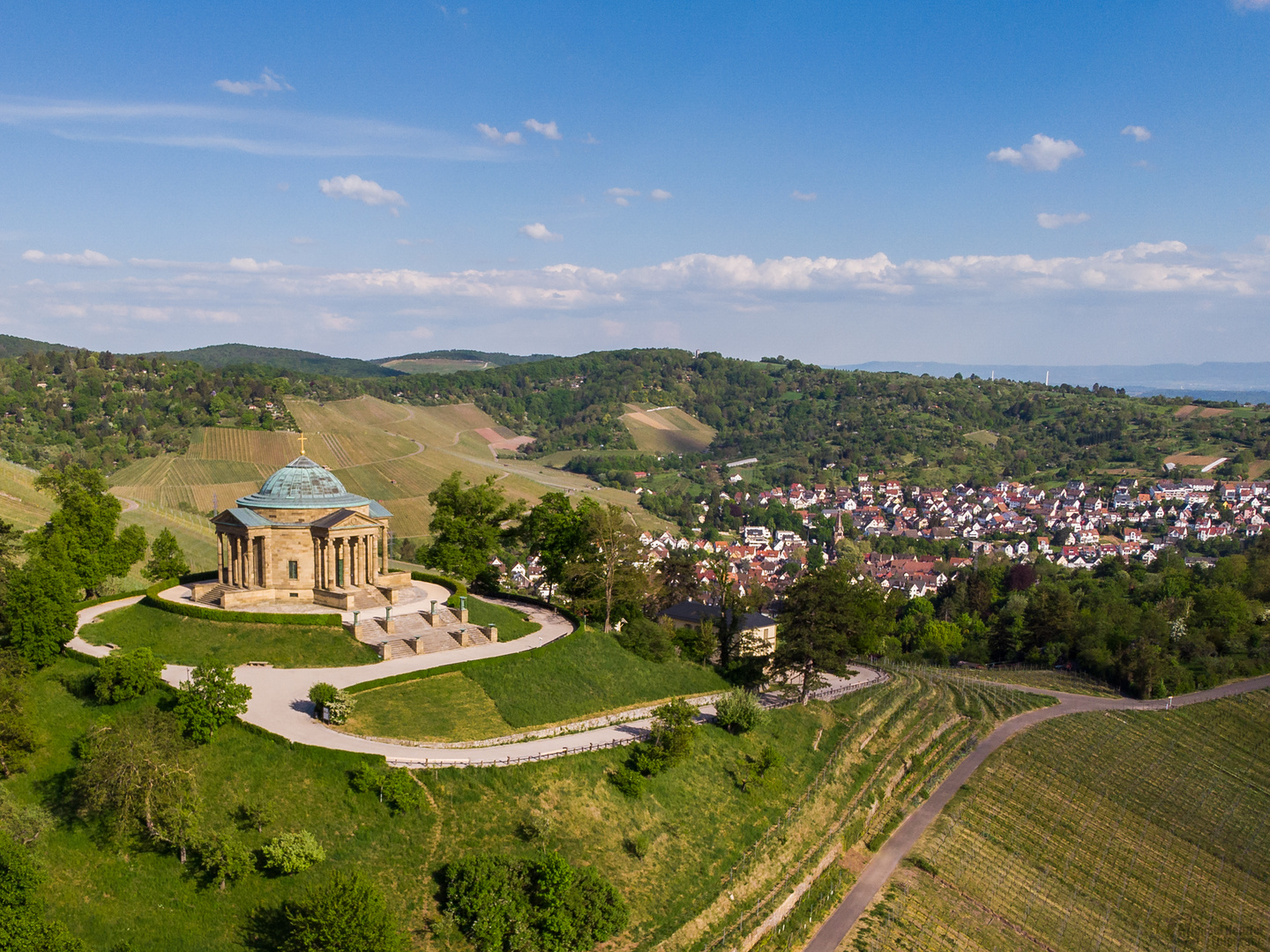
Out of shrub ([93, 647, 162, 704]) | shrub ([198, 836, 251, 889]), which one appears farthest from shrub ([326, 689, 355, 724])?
shrub ([198, 836, 251, 889])

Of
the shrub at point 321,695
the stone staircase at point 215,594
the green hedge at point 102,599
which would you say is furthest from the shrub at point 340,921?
the green hedge at point 102,599

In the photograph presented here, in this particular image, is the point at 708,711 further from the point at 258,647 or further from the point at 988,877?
the point at 258,647

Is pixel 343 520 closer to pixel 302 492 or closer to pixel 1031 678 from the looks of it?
pixel 302 492

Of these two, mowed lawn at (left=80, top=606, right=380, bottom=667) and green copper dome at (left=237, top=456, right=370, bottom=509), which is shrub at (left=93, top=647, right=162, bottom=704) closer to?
mowed lawn at (left=80, top=606, right=380, bottom=667)

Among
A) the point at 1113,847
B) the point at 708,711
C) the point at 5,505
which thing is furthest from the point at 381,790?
the point at 5,505

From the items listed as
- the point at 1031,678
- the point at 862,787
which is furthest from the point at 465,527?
the point at 1031,678

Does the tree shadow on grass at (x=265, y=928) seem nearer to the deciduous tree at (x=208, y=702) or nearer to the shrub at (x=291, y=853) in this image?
the shrub at (x=291, y=853)
